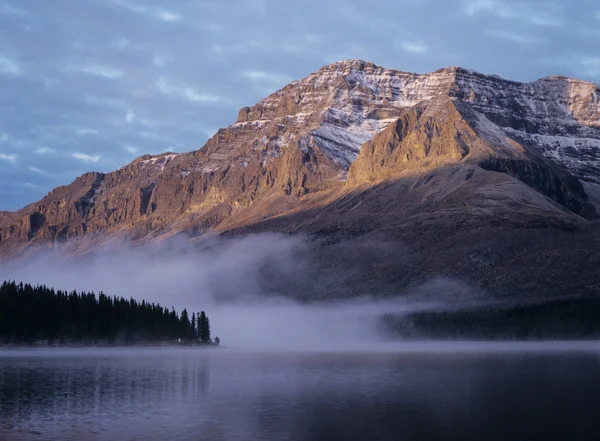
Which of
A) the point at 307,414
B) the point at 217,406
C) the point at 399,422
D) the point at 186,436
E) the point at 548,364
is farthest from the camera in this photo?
the point at 548,364

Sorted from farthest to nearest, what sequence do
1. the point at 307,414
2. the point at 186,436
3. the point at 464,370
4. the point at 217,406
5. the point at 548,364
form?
the point at 548,364
the point at 464,370
the point at 217,406
the point at 307,414
the point at 186,436

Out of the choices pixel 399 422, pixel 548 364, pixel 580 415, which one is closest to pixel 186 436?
pixel 399 422

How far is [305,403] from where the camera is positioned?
282ft

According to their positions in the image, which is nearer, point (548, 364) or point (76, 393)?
point (76, 393)

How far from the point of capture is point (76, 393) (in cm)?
9888

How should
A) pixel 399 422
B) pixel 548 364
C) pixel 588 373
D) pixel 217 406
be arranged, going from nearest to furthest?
1. pixel 399 422
2. pixel 217 406
3. pixel 588 373
4. pixel 548 364

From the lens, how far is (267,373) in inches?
5118

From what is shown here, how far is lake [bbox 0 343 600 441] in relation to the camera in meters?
67.9

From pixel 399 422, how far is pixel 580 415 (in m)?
17.6

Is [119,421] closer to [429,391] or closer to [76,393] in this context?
[76,393]

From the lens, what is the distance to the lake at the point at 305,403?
6794 cm

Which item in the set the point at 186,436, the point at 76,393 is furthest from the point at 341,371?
the point at 186,436

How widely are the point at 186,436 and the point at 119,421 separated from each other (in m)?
11.8

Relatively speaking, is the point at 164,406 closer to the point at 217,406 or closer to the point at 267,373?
the point at 217,406
